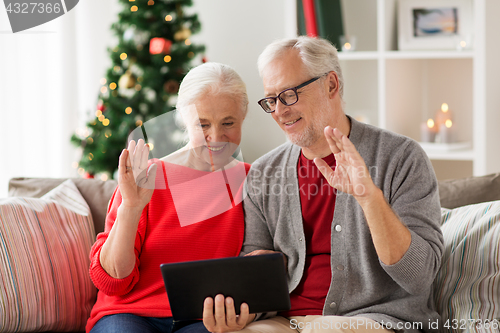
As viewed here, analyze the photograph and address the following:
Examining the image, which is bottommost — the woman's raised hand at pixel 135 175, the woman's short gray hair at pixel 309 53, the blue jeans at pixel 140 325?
the blue jeans at pixel 140 325

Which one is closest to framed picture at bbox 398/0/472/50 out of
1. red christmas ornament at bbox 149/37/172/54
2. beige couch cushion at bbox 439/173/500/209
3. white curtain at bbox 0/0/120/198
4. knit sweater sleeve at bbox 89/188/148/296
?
beige couch cushion at bbox 439/173/500/209

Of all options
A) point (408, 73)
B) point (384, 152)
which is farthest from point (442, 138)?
point (384, 152)

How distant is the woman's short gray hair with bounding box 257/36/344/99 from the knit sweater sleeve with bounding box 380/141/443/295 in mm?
317

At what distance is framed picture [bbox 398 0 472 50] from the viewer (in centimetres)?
241

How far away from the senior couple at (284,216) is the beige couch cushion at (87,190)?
0.36m

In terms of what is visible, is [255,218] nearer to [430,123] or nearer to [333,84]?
[333,84]

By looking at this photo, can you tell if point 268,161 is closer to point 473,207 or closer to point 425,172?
point 425,172

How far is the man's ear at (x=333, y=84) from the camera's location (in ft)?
4.58

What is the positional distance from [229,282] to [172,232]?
326 millimetres

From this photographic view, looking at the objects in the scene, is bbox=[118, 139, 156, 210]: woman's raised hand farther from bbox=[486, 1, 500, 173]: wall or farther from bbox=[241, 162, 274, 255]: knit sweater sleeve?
bbox=[486, 1, 500, 173]: wall

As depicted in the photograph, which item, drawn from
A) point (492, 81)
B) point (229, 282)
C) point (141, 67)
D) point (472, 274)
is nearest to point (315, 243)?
point (229, 282)

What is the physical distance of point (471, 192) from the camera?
1.60 metres

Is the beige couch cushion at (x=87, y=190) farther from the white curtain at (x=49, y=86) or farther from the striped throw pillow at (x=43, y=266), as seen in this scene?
the white curtain at (x=49, y=86)

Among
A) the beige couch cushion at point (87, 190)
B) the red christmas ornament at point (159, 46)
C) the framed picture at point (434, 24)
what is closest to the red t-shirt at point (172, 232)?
the beige couch cushion at point (87, 190)
